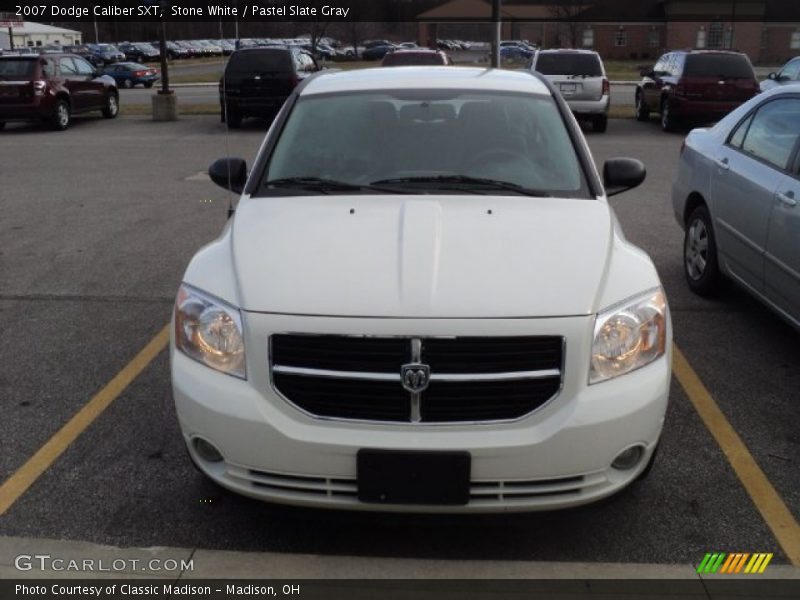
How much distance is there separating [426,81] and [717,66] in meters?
14.5

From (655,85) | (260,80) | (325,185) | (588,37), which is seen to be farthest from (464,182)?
(588,37)

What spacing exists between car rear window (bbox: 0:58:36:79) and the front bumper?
1763 cm

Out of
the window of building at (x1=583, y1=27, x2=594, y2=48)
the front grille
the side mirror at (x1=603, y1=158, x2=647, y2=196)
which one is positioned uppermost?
the window of building at (x1=583, y1=27, x2=594, y2=48)

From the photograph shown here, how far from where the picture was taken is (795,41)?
2810 inches

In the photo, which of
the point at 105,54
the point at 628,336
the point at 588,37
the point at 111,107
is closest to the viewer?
the point at 628,336

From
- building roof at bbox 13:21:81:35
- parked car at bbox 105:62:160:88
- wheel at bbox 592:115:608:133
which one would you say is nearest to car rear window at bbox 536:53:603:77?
wheel at bbox 592:115:608:133

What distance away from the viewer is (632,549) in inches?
127

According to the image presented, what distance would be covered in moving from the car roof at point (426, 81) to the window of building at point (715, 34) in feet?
238

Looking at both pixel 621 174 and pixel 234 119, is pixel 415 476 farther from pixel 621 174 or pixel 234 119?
pixel 234 119

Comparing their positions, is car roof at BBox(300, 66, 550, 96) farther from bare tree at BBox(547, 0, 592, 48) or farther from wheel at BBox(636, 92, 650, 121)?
bare tree at BBox(547, 0, 592, 48)

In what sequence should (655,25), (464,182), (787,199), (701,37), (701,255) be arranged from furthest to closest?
(655,25), (701,37), (701,255), (787,199), (464,182)

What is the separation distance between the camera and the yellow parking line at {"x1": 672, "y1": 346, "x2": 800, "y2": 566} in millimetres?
3320

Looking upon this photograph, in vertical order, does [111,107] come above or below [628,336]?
below

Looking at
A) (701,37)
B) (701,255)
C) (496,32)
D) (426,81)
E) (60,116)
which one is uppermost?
(701,37)
